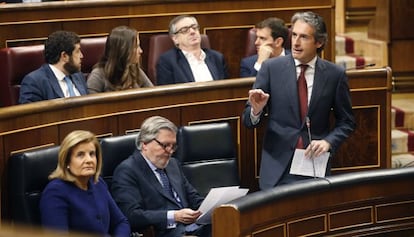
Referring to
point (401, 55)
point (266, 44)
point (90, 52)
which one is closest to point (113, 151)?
point (90, 52)

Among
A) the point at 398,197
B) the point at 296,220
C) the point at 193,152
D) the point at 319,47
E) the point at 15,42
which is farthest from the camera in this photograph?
the point at 15,42

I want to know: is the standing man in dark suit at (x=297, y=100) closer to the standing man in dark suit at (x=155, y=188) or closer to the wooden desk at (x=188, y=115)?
the standing man in dark suit at (x=155, y=188)

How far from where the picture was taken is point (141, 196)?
2217 mm

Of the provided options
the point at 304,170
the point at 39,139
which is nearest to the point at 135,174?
the point at 39,139

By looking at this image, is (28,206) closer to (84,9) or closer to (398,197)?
(398,197)

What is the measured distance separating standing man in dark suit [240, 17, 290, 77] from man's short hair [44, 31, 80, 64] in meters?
0.66

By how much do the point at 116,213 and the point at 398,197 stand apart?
0.70m

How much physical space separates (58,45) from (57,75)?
0.10 m

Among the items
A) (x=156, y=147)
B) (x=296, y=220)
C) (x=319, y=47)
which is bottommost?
(x=296, y=220)

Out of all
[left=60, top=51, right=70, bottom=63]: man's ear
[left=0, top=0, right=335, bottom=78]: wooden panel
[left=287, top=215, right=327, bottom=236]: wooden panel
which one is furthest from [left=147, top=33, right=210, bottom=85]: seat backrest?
[left=287, top=215, right=327, bottom=236]: wooden panel

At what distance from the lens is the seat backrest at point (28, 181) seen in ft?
6.63

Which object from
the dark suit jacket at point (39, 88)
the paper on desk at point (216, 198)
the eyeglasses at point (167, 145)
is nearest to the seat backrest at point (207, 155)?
the eyeglasses at point (167, 145)

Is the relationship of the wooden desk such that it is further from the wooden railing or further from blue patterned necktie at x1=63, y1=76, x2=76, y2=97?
the wooden railing

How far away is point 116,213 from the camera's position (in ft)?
6.95
